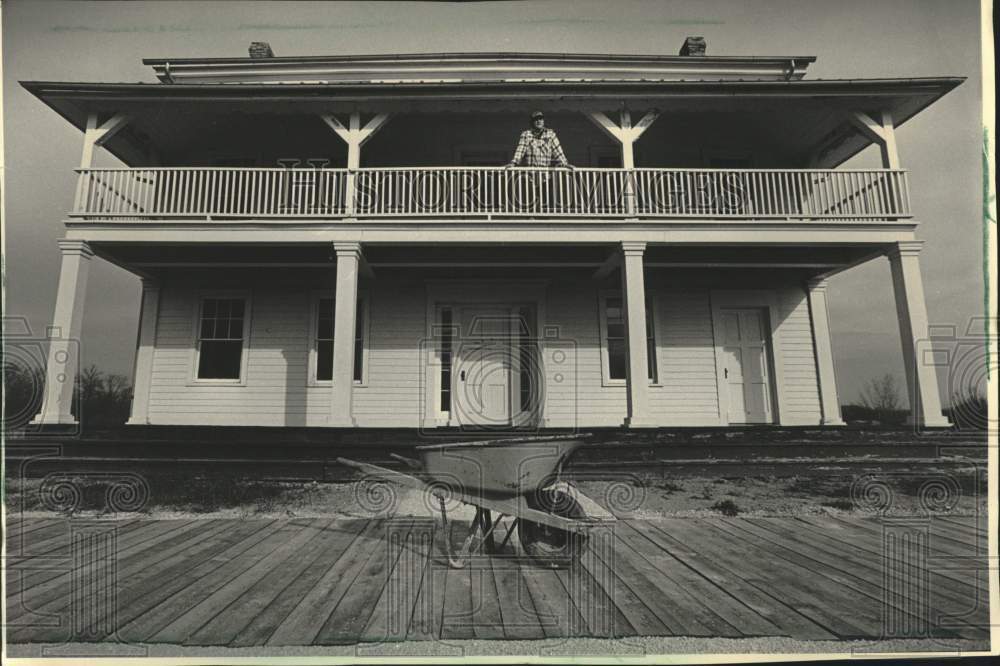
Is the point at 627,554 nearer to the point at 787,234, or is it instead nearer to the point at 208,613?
the point at 208,613

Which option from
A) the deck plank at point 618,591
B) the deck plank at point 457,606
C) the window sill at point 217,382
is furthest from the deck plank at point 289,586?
the window sill at point 217,382

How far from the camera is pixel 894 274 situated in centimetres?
698

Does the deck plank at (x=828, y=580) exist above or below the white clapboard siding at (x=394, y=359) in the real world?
below

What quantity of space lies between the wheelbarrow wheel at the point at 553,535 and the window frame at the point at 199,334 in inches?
263

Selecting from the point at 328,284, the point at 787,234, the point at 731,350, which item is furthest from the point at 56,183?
the point at 731,350

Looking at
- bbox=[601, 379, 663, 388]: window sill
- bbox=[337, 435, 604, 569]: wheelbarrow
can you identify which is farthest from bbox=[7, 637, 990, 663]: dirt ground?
bbox=[601, 379, 663, 388]: window sill

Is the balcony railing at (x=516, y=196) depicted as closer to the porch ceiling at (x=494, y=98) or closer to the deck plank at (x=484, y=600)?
the porch ceiling at (x=494, y=98)

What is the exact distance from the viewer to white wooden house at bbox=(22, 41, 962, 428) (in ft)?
23.1

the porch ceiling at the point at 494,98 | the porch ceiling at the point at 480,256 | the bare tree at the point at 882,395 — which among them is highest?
the porch ceiling at the point at 494,98

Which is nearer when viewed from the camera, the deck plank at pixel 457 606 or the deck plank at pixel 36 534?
the deck plank at pixel 457 606

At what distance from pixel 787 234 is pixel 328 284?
6959 millimetres

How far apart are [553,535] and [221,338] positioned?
7402 mm

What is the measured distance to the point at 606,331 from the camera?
8578 mm

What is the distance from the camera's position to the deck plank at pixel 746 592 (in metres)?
2.23
